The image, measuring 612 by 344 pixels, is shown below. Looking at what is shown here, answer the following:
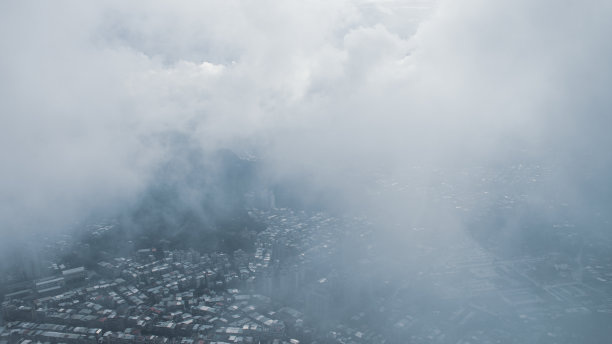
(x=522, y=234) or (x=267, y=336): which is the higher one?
(x=522, y=234)

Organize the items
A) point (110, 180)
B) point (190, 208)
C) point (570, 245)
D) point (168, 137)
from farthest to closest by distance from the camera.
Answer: point (168, 137) < point (110, 180) < point (190, 208) < point (570, 245)

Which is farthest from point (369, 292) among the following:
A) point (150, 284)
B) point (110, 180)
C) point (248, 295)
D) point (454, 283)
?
point (110, 180)

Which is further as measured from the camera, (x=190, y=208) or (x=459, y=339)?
(x=190, y=208)

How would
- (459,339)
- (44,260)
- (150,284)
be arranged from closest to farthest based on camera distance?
(459,339)
(150,284)
(44,260)

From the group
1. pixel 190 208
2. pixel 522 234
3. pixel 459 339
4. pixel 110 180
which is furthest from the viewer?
pixel 110 180

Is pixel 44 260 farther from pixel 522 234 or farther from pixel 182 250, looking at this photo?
pixel 522 234

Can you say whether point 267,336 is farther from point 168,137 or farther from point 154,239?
point 168,137

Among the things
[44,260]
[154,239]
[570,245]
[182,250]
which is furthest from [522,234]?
[44,260]

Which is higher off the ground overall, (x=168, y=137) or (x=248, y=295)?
(x=168, y=137)

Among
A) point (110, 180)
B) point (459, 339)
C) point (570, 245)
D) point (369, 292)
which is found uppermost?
point (110, 180)
